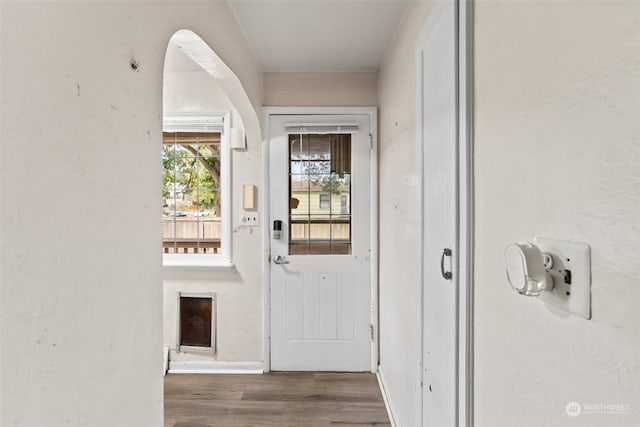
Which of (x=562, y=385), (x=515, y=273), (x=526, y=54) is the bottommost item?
(x=562, y=385)

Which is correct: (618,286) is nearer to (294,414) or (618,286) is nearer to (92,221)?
Result: (92,221)

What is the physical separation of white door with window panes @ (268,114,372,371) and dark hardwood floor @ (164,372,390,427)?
0.17 m

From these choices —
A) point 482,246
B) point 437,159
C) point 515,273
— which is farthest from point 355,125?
point 515,273

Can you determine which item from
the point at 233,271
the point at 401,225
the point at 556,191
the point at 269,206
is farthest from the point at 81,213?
the point at 233,271

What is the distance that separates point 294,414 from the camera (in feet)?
7.68

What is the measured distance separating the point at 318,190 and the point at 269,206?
0.40 m

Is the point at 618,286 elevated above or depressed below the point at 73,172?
below

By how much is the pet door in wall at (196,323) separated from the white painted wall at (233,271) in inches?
2.1

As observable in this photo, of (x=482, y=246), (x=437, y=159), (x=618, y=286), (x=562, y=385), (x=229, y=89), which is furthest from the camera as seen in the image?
(x=229, y=89)

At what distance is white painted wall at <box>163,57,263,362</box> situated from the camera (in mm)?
2893

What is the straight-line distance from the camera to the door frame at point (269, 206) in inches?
112

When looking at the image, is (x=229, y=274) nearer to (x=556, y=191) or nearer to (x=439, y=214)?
(x=439, y=214)

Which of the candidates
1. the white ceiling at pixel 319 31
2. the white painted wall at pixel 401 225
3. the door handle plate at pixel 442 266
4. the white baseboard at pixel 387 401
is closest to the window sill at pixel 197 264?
the white painted wall at pixel 401 225

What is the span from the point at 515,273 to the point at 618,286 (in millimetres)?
188
